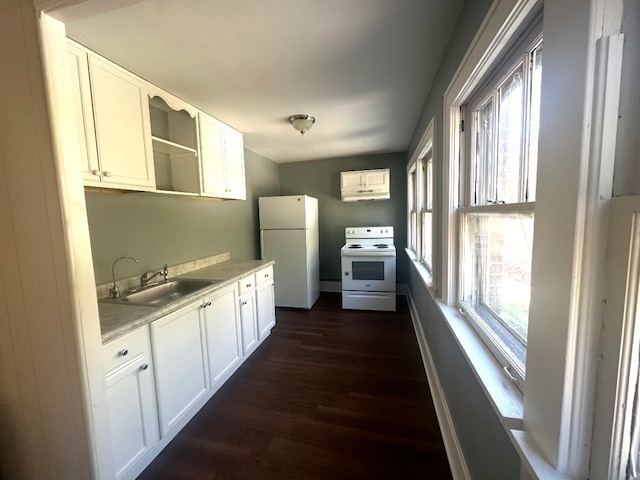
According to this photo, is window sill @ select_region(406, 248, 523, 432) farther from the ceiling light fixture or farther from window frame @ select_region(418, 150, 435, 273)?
the ceiling light fixture

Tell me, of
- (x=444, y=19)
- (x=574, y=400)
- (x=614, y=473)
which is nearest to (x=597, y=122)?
(x=574, y=400)

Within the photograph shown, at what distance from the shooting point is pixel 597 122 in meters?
0.50

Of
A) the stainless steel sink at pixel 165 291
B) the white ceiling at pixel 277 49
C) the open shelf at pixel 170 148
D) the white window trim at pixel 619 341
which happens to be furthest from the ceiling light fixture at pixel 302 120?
the white window trim at pixel 619 341

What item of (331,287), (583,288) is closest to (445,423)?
(583,288)

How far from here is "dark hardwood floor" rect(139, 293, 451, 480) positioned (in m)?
1.43

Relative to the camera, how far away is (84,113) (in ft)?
4.69

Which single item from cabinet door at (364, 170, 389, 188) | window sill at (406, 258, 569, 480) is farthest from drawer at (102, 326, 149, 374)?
cabinet door at (364, 170, 389, 188)

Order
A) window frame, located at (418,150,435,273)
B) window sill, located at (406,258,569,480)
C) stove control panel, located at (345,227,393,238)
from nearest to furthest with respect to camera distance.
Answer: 1. window sill, located at (406,258,569,480)
2. window frame, located at (418,150,435,273)
3. stove control panel, located at (345,227,393,238)

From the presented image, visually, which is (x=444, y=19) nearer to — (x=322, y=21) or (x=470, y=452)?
(x=322, y=21)

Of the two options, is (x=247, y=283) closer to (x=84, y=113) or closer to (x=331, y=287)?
(x=84, y=113)

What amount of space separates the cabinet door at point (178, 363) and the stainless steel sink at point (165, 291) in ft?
0.85

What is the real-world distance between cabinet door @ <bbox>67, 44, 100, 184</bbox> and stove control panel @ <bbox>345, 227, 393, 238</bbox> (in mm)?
3372

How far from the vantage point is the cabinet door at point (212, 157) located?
232 centimetres

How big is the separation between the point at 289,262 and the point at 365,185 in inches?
67.3
